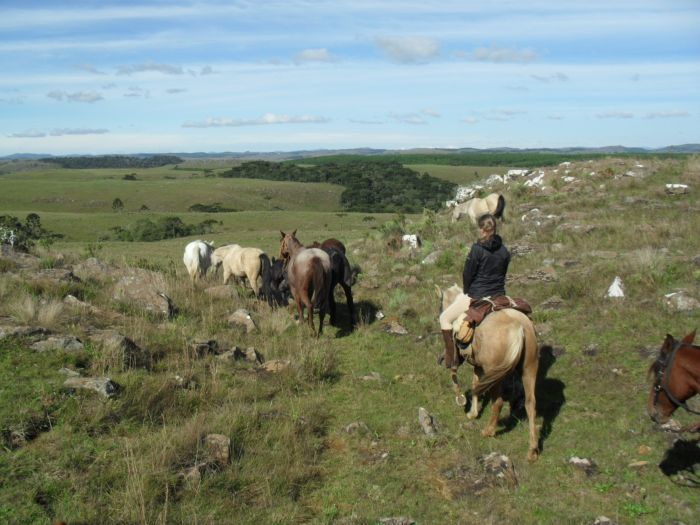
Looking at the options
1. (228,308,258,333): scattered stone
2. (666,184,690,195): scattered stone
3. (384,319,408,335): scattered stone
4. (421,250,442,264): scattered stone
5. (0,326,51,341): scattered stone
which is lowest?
(384,319,408,335): scattered stone

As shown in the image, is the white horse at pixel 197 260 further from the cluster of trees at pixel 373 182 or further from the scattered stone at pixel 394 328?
the cluster of trees at pixel 373 182

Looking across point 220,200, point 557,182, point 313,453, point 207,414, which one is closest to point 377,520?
point 313,453

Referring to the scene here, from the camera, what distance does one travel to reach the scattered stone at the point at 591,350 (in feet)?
29.3

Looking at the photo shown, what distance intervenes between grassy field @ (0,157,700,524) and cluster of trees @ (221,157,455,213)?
57.1 meters

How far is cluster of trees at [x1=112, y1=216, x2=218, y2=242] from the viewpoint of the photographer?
45.9 m

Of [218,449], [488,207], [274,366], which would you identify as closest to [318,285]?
[274,366]

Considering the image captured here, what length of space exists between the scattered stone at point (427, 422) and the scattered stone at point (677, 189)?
14336 millimetres

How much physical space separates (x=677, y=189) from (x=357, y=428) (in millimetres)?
15302

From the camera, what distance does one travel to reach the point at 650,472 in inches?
241

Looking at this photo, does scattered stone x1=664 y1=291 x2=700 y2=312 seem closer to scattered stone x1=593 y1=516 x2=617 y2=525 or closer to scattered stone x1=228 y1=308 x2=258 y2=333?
scattered stone x1=593 y1=516 x2=617 y2=525

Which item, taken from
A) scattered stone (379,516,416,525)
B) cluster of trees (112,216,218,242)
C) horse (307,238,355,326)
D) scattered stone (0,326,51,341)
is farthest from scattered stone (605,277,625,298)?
cluster of trees (112,216,218,242)

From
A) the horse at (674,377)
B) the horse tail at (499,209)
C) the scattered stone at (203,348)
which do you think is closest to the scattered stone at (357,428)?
the scattered stone at (203,348)

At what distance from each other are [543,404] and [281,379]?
3.96 meters

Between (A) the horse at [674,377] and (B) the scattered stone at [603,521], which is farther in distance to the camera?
(A) the horse at [674,377]
